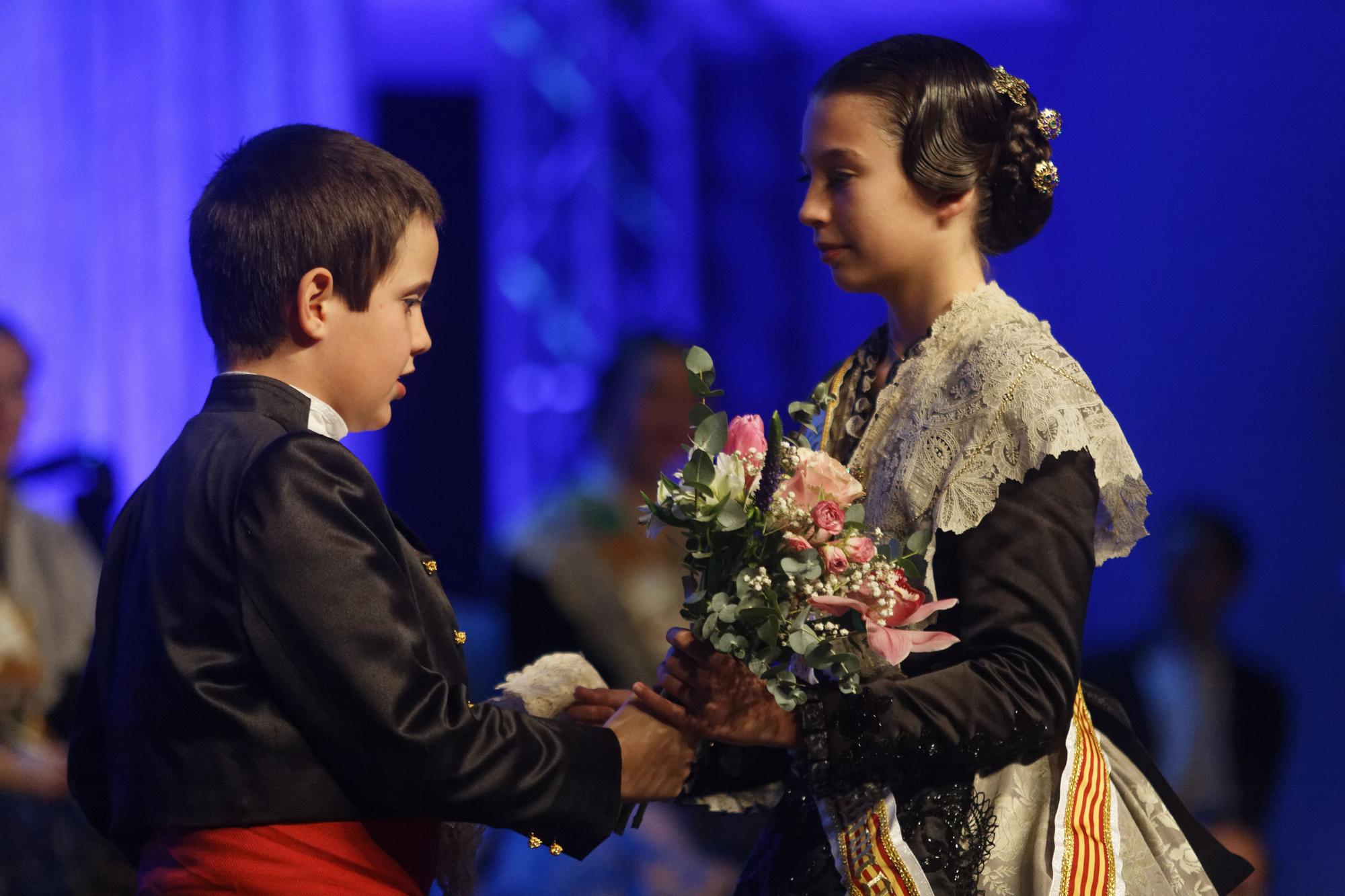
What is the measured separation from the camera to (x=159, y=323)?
4414mm

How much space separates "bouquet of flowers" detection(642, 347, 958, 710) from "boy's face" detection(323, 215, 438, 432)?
1.16 feet

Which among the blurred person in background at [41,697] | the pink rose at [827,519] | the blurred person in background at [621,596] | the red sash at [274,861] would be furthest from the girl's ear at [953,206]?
the blurred person in background at [41,697]

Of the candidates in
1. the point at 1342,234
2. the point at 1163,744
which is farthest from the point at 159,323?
the point at 1342,234

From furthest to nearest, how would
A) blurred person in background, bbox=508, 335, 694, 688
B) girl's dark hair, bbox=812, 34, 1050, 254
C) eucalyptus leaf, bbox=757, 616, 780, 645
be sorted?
Answer: blurred person in background, bbox=508, 335, 694, 688 → girl's dark hair, bbox=812, 34, 1050, 254 → eucalyptus leaf, bbox=757, 616, 780, 645

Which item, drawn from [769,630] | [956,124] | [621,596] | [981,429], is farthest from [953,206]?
[621,596]

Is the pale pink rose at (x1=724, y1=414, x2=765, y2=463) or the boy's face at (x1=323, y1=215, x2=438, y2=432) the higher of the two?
the boy's face at (x1=323, y1=215, x2=438, y2=432)

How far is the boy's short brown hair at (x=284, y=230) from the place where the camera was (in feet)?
5.29

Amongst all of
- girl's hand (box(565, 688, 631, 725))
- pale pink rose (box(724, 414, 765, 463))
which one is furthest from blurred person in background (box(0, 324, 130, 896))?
pale pink rose (box(724, 414, 765, 463))

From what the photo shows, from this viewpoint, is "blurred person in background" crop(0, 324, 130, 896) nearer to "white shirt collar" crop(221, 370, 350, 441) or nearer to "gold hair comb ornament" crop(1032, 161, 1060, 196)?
"white shirt collar" crop(221, 370, 350, 441)

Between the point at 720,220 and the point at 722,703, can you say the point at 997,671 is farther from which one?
the point at 720,220

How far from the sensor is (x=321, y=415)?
1.63m

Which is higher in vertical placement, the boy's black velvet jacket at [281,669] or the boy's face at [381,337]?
the boy's face at [381,337]

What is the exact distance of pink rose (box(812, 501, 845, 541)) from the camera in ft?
5.14

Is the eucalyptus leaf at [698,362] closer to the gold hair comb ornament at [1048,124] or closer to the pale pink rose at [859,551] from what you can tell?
the pale pink rose at [859,551]
